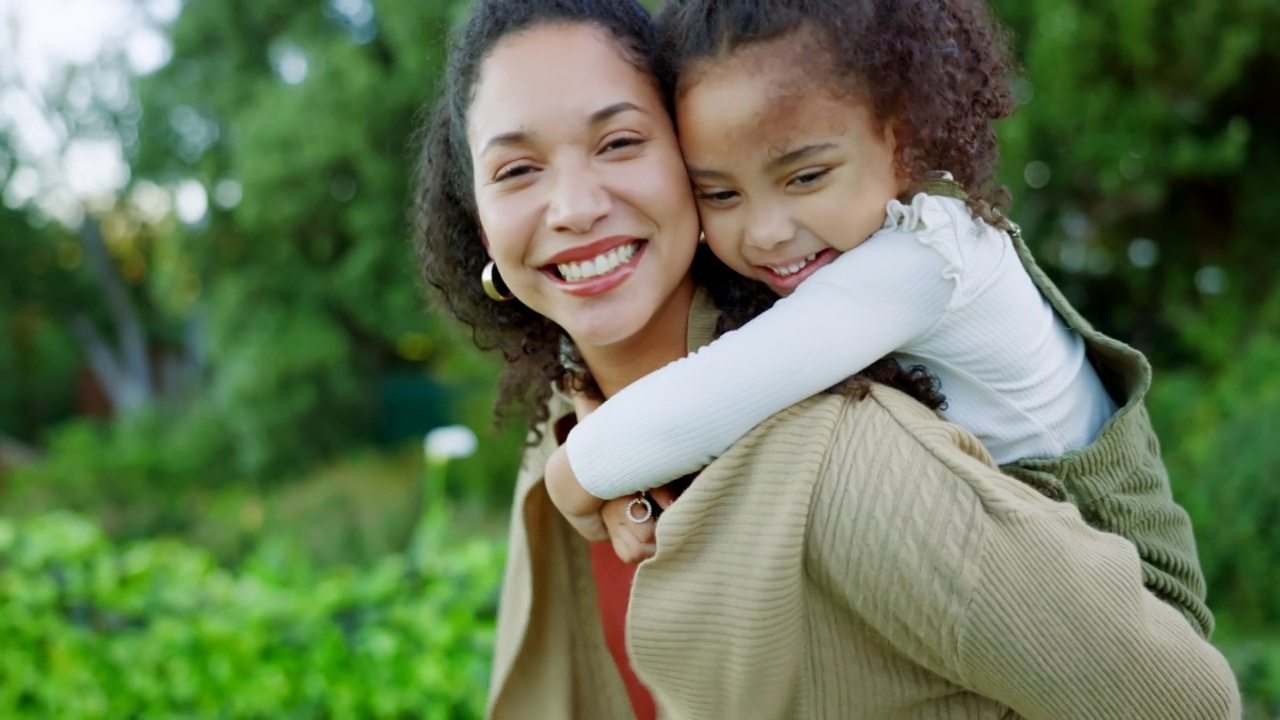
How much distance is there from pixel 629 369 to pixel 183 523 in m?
5.12

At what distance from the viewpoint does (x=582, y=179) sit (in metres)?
1.56

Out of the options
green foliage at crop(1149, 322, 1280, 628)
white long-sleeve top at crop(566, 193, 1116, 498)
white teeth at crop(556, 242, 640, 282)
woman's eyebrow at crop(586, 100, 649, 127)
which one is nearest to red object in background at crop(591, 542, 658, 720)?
white long-sleeve top at crop(566, 193, 1116, 498)

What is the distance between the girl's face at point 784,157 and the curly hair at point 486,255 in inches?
4.6

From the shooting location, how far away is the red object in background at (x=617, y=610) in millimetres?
1878

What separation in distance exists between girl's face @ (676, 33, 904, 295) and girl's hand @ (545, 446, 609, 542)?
1.39 feet

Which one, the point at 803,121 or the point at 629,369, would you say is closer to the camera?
the point at 803,121

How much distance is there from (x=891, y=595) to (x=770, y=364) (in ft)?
1.04

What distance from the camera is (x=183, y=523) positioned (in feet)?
Answer: 20.1

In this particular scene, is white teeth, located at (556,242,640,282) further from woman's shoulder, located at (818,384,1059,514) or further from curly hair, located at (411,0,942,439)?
woman's shoulder, located at (818,384,1059,514)

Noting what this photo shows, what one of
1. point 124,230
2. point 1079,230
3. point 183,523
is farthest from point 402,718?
point 124,230

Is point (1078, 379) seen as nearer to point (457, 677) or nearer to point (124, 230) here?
point (457, 677)

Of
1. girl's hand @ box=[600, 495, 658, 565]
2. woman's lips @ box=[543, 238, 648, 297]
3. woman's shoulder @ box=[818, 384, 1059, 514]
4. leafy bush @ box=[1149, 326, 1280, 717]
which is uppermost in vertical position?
woman's lips @ box=[543, 238, 648, 297]

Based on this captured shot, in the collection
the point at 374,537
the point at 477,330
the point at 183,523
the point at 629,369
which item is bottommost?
the point at 629,369

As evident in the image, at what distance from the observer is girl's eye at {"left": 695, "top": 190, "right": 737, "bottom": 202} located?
1619mm
